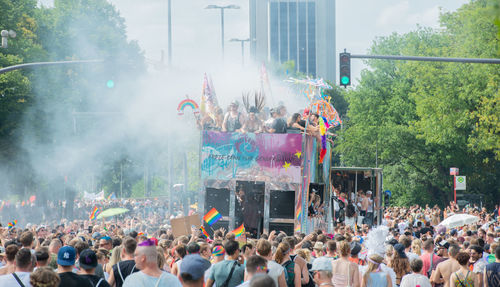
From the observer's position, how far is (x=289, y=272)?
27.0 feet

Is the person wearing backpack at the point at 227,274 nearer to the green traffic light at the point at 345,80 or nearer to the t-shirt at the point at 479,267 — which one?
the t-shirt at the point at 479,267

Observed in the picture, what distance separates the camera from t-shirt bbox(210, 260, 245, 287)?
298 inches

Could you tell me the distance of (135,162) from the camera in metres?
52.1

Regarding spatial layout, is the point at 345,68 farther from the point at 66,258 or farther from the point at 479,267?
the point at 66,258

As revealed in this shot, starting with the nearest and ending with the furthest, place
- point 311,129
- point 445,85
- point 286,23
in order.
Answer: point 311,129
point 445,85
point 286,23

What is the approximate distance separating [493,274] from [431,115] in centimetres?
3457

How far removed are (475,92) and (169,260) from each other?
1226 inches

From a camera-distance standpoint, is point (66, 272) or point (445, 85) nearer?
point (66, 272)

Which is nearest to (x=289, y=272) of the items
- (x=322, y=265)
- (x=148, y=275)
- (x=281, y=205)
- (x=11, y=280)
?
(x=322, y=265)

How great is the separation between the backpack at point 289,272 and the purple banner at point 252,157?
915 cm

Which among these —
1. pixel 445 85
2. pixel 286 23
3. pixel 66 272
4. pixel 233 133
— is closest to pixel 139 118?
pixel 445 85

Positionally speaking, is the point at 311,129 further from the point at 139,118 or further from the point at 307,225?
the point at 139,118

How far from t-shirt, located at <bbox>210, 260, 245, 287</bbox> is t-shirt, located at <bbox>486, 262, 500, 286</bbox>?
3.29 meters

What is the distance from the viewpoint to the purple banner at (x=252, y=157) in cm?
1750
